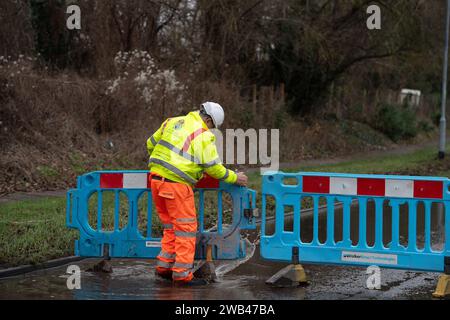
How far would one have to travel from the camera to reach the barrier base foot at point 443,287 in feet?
24.8

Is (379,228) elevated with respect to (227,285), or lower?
elevated

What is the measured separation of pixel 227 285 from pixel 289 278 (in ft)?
2.18

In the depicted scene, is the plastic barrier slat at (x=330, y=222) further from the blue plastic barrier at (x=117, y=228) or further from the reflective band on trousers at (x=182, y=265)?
the reflective band on trousers at (x=182, y=265)

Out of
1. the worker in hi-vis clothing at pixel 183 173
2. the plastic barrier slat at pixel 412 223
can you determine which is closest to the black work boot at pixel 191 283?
the worker in hi-vis clothing at pixel 183 173

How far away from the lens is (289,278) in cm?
802

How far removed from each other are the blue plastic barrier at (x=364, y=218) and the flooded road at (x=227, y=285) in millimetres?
324

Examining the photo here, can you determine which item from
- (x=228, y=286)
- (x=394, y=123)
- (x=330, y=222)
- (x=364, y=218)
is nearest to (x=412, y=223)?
(x=364, y=218)

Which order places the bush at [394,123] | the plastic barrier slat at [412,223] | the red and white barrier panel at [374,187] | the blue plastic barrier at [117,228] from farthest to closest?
1. the bush at [394,123]
2. the blue plastic barrier at [117,228]
3. the plastic barrier slat at [412,223]
4. the red and white barrier panel at [374,187]

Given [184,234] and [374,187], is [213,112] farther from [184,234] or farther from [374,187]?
[374,187]

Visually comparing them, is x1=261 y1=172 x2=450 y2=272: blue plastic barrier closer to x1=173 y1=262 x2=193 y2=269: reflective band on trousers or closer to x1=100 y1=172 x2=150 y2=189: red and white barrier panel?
x1=173 y1=262 x2=193 y2=269: reflective band on trousers

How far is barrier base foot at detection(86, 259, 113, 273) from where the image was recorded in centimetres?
866

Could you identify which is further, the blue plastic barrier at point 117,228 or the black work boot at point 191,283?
the blue plastic barrier at point 117,228

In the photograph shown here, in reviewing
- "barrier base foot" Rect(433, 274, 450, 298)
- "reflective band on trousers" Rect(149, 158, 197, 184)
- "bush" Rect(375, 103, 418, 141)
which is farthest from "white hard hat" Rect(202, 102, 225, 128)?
"bush" Rect(375, 103, 418, 141)

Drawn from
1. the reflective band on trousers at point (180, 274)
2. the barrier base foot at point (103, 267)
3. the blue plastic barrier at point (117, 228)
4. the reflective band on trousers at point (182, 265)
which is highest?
the blue plastic barrier at point (117, 228)
